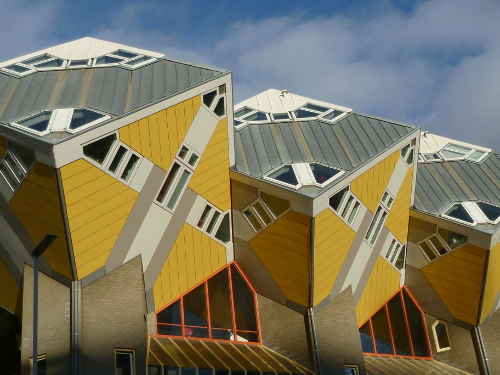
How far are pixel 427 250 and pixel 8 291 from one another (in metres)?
A: 17.3

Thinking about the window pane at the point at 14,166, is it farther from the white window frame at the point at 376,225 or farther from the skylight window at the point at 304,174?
the white window frame at the point at 376,225

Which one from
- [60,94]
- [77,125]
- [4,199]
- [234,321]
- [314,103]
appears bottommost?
[234,321]

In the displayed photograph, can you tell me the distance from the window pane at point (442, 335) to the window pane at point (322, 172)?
10.3 metres

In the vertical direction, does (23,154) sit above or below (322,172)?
below

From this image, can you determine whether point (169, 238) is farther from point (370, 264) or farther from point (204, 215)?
point (370, 264)

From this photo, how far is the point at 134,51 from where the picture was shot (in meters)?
27.1

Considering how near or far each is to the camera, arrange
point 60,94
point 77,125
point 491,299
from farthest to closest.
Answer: point 491,299, point 60,94, point 77,125

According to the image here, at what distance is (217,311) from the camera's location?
2380 centimetres

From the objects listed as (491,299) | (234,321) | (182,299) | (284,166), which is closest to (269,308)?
(234,321)

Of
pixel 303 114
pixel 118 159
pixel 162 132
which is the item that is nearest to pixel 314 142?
pixel 303 114

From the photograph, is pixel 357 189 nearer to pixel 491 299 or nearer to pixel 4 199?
pixel 491 299

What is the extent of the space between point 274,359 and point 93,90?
11.9m

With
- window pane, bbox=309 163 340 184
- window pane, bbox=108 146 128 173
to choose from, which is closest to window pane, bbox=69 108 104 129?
window pane, bbox=108 146 128 173

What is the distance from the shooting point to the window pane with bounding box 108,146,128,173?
19.3m
